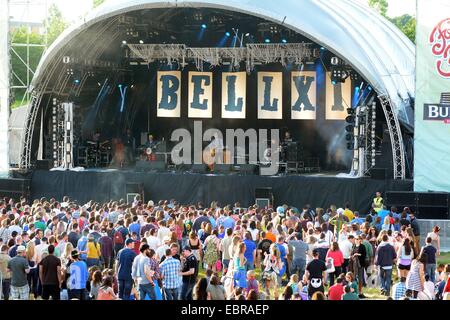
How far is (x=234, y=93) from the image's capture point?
3462 cm

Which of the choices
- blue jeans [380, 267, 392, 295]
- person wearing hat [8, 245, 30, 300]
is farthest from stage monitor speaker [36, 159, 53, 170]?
person wearing hat [8, 245, 30, 300]

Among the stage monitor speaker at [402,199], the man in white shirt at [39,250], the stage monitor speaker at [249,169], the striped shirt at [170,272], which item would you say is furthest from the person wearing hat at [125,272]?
the stage monitor speaker at [249,169]

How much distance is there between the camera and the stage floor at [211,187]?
2745 cm

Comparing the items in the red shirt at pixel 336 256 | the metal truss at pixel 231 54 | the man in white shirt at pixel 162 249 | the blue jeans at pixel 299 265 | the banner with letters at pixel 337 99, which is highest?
the metal truss at pixel 231 54

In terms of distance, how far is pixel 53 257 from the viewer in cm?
1453

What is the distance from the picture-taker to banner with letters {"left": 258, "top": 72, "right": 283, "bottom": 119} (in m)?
33.8

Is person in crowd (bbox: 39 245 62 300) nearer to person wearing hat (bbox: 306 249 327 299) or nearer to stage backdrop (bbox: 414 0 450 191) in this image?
person wearing hat (bbox: 306 249 327 299)

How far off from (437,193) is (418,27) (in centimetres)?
433

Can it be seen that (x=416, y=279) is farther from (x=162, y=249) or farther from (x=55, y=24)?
(x=55, y=24)

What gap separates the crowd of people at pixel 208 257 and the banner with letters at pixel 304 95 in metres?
12.5

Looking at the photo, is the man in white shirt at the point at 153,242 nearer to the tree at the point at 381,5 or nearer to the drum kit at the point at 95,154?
the drum kit at the point at 95,154

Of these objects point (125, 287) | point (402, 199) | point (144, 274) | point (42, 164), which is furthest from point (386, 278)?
point (42, 164)
